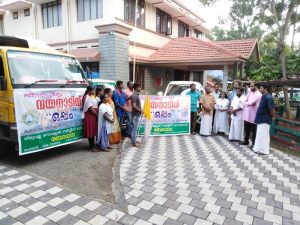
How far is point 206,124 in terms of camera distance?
320 inches

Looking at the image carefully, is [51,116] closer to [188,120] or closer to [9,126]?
[9,126]

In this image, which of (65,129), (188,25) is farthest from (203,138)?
(188,25)

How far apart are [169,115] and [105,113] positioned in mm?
2678

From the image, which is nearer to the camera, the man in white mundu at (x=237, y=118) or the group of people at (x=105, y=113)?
the group of people at (x=105, y=113)

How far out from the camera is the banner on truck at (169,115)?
310 inches

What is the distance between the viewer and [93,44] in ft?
42.8

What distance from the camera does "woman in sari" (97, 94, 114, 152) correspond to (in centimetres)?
599

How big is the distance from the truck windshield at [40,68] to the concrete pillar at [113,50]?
568cm

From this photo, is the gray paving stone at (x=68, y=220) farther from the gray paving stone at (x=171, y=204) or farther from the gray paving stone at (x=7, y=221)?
the gray paving stone at (x=171, y=204)

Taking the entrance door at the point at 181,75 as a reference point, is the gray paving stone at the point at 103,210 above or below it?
below

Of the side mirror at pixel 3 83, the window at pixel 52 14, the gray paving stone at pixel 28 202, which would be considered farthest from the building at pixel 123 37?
the gray paving stone at pixel 28 202

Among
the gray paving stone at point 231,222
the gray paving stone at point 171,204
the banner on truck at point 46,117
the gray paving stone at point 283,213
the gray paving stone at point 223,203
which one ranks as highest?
the banner on truck at point 46,117

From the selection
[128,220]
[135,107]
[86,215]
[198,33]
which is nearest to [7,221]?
[86,215]

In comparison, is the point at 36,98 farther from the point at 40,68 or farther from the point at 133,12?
the point at 133,12
